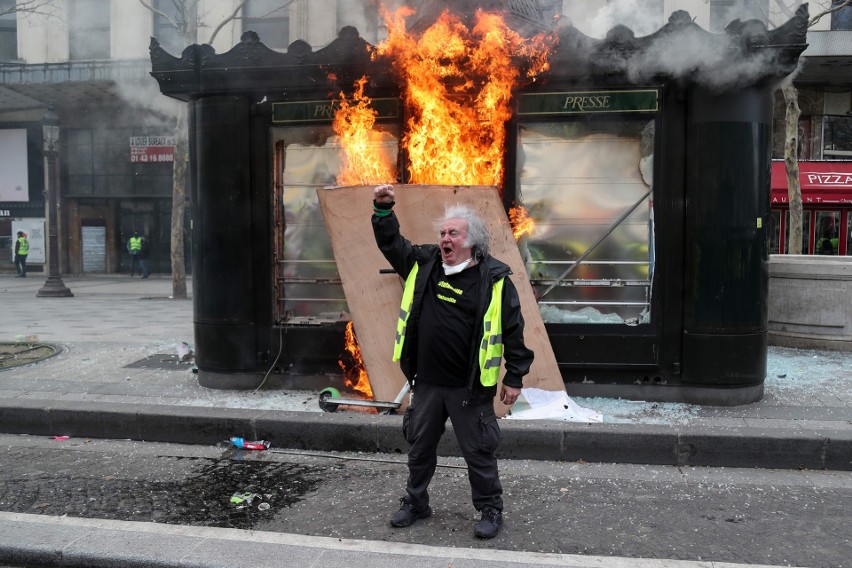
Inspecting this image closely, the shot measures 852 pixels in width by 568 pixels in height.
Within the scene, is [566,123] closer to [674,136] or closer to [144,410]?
[674,136]

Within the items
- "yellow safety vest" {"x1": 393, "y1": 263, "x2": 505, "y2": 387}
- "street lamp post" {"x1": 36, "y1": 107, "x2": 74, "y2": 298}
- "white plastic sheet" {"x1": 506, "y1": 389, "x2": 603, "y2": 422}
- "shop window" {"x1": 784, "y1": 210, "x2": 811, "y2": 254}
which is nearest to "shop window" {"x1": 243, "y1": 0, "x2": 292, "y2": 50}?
"street lamp post" {"x1": 36, "y1": 107, "x2": 74, "y2": 298}

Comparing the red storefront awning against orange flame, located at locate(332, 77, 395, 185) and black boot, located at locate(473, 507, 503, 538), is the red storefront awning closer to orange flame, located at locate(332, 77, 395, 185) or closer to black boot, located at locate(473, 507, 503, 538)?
orange flame, located at locate(332, 77, 395, 185)

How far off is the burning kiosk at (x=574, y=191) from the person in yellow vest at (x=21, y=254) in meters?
20.2

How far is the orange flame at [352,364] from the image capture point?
6.34 meters

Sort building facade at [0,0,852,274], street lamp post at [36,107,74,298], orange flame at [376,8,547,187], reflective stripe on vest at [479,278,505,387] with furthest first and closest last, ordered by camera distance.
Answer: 1. building facade at [0,0,852,274]
2. street lamp post at [36,107,74,298]
3. orange flame at [376,8,547,187]
4. reflective stripe on vest at [479,278,505,387]

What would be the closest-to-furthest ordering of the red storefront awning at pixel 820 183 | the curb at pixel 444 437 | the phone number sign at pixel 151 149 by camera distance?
the curb at pixel 444 437 < the red storefront awning at pixel 820 183 < the phone number sign at pixel 151 149

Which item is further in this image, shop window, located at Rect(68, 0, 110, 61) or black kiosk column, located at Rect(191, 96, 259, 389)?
shop window, located at Rect(68, 0, 110, 61)

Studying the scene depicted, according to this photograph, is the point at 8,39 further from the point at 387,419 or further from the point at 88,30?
the point at 387,419

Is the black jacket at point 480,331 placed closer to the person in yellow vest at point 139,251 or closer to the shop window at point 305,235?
the shop window at point 305,235

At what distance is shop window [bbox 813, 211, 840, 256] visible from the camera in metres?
19.9

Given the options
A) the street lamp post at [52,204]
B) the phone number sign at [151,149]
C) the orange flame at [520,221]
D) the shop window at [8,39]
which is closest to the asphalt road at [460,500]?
the orange flame at [520,221]

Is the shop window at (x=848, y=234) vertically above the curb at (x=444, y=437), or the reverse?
the shop window at (x=848, y=234)

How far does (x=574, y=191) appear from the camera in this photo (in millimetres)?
6297

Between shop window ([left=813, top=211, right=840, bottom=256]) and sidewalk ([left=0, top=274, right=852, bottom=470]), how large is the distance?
1385 cm
